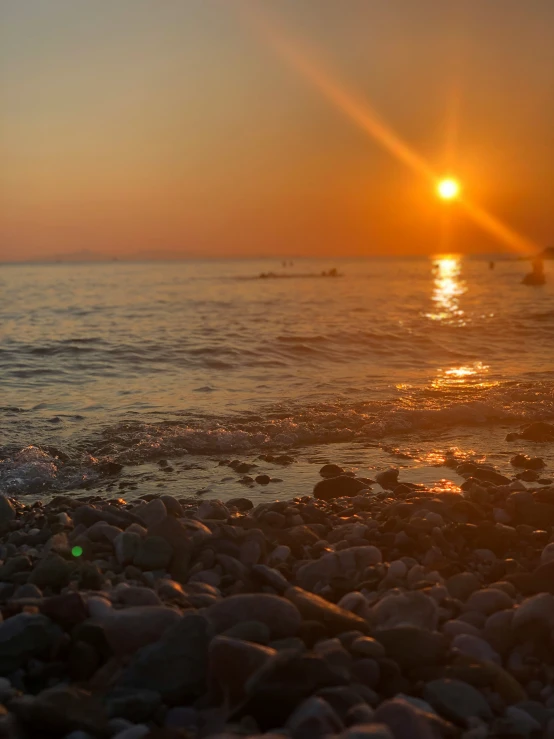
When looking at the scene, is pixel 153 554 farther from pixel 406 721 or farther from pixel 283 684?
pixel 406 721

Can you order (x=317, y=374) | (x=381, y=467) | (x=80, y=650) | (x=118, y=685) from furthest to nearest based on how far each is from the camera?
(x=317, y=374)
(x=381, y=467)
(x=80, y=650)
(x=118, y=685)

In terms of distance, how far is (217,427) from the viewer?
990 cm

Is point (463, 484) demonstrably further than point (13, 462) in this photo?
No

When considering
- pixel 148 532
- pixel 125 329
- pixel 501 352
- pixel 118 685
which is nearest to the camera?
pixel 118 685

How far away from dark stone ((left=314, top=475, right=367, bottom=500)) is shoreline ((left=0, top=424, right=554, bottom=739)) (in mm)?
1077

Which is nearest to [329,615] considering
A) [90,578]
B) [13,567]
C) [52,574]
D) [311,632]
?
[311,632]

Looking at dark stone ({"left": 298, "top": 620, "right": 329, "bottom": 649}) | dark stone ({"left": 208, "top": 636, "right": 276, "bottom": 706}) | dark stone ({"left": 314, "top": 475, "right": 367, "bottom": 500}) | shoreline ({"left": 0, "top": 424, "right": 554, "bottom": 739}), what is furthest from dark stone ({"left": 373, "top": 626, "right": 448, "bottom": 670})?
dark stone ({"left": 314, "top": 475, "right": 367, "bottom": 500})

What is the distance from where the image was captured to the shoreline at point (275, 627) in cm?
298

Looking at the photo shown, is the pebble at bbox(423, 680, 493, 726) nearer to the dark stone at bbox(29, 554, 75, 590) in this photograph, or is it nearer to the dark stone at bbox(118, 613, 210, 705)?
the dark stone at bbox(118, 613, 210, 705)

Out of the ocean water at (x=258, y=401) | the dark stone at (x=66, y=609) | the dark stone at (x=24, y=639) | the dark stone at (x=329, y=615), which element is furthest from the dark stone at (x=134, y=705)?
the ocean water at (x=258, y=401)

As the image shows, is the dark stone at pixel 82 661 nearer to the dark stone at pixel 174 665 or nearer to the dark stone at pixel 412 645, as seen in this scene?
the dark stone at pixel 174 665

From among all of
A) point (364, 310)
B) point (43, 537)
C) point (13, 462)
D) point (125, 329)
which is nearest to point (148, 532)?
point (43, 537)

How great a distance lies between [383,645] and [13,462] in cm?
632

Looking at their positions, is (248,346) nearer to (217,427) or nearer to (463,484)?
(217,427)
